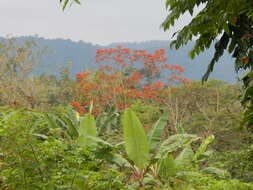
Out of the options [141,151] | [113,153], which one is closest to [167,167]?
[141,151]

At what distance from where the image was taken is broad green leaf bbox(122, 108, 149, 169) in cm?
563

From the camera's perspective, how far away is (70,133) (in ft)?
26.6

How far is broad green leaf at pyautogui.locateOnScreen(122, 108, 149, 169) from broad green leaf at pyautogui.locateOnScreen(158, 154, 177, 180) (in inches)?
17.8

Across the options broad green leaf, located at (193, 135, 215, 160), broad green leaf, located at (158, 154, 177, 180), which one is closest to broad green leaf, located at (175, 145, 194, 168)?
broad green leaf, located at (193, 135, 215, 160)

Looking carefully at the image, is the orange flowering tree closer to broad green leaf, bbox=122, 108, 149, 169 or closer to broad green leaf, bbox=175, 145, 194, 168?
broad green leaf, bbox=175, 145, 194, 168

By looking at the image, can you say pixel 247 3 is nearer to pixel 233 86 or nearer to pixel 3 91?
pixel 3 91

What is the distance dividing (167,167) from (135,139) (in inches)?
36.7

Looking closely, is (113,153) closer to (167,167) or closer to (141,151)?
(141,151)

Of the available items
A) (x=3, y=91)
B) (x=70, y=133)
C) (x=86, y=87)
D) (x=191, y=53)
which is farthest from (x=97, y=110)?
(x=191, y=53)

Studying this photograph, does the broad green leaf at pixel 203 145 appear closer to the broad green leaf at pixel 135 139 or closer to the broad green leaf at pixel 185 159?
the broad green leaf at pixel 185 159

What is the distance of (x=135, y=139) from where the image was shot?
18.7ft

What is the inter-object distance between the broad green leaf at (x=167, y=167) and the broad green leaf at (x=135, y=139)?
452mm

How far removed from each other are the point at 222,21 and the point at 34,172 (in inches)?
76.0

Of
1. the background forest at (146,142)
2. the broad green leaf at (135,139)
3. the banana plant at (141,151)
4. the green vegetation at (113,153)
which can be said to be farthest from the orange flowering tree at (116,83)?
the broad green leaf at (135,139)
